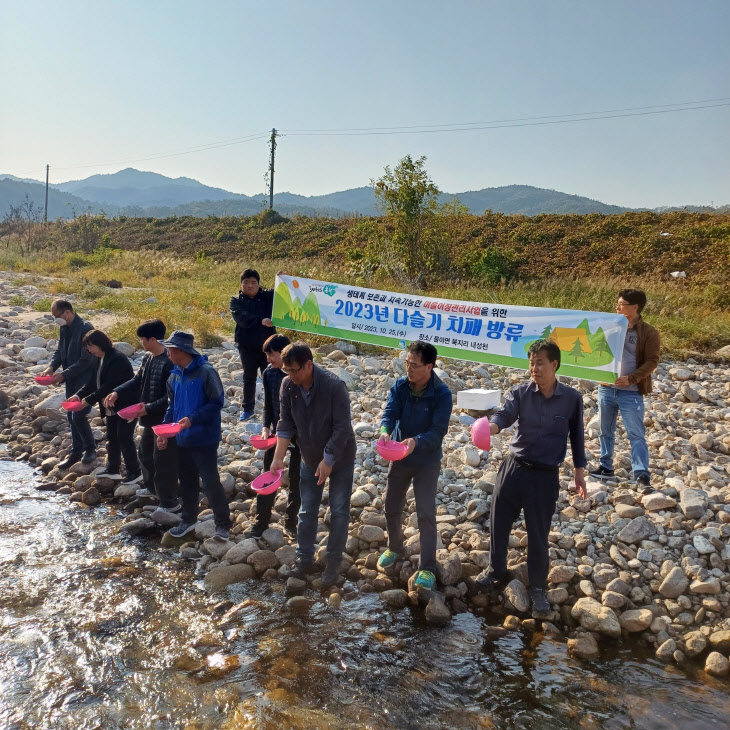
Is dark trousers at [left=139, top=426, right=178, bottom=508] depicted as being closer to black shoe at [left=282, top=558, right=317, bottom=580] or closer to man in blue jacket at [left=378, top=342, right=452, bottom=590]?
black shoe at [left=282, top=558, right=317, bottom=580]

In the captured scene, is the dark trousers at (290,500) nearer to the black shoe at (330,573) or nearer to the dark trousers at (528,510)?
the black shoe at (330,573)

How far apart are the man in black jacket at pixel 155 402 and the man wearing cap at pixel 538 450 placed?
2983mm

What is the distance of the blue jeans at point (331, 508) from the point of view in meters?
4.34

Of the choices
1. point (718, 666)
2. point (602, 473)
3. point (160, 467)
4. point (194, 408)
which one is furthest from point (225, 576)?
point (602, 473)

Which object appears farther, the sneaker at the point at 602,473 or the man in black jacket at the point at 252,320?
the man in black jacket at the point at 252,320

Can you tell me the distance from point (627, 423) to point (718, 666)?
230cm

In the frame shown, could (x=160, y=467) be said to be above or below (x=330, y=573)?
above

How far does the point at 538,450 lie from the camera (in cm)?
390

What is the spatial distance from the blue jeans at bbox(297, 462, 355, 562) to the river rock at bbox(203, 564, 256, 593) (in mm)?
514

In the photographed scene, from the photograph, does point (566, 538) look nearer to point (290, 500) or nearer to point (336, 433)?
point (336, 433)

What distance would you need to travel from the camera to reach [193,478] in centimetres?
522

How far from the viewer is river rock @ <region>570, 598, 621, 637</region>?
4.07 m

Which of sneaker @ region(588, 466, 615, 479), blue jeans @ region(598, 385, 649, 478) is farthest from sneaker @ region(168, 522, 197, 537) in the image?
blue jeans @ region(598, 385, 649, 478)

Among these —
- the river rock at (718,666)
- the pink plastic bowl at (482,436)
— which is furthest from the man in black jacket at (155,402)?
the river rock at (718,666)
